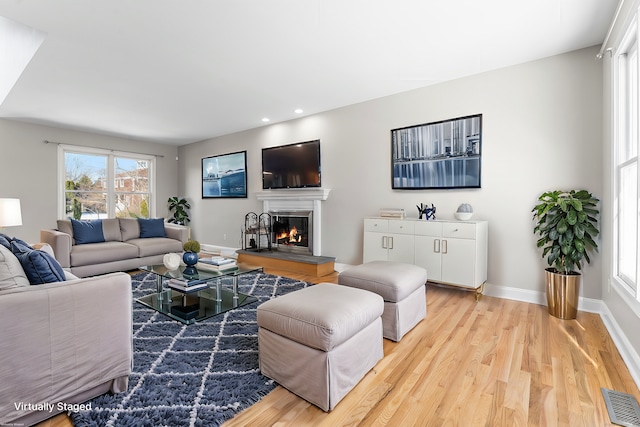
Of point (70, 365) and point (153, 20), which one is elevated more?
point (153, 20)

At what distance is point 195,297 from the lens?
3268mm

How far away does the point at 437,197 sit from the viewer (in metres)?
3.82

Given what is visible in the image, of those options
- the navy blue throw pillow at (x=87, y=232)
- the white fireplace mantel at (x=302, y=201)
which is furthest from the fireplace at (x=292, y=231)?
the navy blue throw pillow at (x=87, y=232)

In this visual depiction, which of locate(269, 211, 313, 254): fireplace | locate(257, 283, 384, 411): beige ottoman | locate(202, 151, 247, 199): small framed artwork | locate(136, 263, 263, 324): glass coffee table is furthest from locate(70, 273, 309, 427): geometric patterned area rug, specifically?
locate(202, 151, 247, 199): small framed artwork

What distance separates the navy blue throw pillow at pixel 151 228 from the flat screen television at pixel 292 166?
1.91m

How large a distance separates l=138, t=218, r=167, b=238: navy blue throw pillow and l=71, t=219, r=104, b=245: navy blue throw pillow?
1.98 ft

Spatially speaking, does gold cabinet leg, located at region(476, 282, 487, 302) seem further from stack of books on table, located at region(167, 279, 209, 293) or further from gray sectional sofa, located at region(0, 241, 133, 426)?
gray sectional sofa, located at region(0, 241, 133, 426)

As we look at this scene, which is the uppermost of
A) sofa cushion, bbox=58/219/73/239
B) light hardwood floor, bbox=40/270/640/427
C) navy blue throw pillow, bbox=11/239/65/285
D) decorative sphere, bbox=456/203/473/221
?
decorative sphere, bbox=456/203/473/221

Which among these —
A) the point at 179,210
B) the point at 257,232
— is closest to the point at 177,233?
the point at 257,232

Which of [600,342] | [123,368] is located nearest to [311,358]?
[123,368]

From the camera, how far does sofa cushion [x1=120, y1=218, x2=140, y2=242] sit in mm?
4980

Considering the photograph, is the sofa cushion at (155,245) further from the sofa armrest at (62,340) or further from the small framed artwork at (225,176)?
the sofa armrest at (62,340)

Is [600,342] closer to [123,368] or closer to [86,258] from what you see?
[123,368]

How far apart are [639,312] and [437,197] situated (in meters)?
2.20
